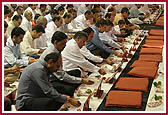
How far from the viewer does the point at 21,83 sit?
2.78 m

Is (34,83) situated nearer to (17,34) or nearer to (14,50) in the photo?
(17,34)

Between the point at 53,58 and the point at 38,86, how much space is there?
322 mm

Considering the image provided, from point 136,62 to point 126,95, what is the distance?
1.32 m

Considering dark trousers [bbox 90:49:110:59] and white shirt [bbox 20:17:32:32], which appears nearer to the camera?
dark trousers [bbox 90:49:110:59]

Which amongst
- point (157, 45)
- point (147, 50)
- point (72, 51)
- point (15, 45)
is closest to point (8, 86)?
A: point (15, 45)

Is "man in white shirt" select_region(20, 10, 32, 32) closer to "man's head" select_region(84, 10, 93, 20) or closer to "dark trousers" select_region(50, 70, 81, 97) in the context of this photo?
"man's head" select_region(84, 10, 93, 20)

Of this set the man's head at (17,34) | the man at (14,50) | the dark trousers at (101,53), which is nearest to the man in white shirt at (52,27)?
the dark trousers at (101,53)

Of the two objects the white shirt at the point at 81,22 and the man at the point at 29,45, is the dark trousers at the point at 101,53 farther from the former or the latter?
the white shirt at the point at 81,22

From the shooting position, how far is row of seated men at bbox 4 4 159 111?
2795 millimetres

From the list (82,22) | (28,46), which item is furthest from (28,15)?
(28,46)

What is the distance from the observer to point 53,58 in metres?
2.75

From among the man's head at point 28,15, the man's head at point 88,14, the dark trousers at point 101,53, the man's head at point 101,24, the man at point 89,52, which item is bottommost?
the dark trousers at point 101,53

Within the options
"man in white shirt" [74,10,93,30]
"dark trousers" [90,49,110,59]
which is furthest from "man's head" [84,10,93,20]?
"dark trousers" [90,49,110,59]

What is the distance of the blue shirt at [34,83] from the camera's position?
2.75 meters
